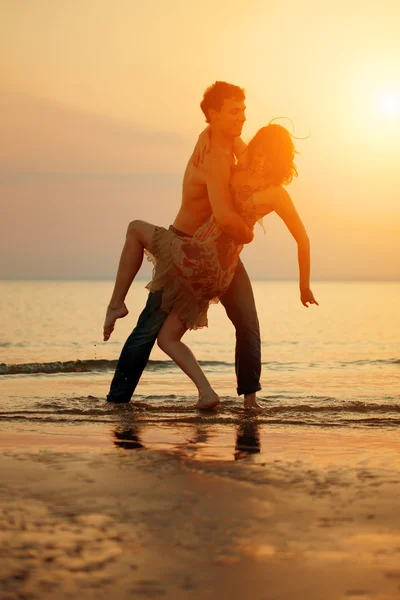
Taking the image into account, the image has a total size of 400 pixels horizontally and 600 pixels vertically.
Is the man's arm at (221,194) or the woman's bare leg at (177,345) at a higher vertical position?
the man's arm at (221,194)

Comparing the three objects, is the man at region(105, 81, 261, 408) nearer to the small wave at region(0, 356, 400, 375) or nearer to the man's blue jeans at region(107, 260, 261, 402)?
the man's blue jeans at region(107, 260, 261, 402)

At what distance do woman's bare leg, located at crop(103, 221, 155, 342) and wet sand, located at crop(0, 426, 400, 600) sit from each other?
2.28m

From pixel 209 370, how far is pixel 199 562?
10245 mm

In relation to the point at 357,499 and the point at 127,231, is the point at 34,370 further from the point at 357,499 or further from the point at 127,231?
the point at 357,499

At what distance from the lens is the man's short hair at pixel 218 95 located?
6078mm

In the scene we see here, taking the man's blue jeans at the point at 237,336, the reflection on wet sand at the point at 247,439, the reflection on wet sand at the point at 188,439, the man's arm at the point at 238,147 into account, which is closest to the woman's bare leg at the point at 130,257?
the man's blue jeans at the point at 237,336

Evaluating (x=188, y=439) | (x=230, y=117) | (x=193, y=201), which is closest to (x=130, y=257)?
(x=193, y=201)

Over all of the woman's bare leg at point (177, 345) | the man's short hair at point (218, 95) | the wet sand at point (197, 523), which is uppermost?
the man's short hair at point (218, 95)

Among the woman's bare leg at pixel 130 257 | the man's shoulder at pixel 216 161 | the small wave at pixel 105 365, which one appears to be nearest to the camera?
the man's shoulder at pixel 216 161

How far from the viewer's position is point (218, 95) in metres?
6.09

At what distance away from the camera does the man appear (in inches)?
236

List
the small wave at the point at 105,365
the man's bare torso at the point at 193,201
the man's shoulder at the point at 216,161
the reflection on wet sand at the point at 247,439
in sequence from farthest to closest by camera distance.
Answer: the small wave at the point at 105,365 → the man's bare torso at the point at 193,201 → the man's shoulder at the point at 216,161 → the reflection on wet sand at the point at 247,439

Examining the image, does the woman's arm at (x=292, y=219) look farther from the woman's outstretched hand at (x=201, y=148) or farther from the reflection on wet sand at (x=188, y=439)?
the reflection on wet sand at (x=188, y=439)

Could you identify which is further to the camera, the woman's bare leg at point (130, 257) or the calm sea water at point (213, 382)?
the woman's bare leg at point (130, 257)
